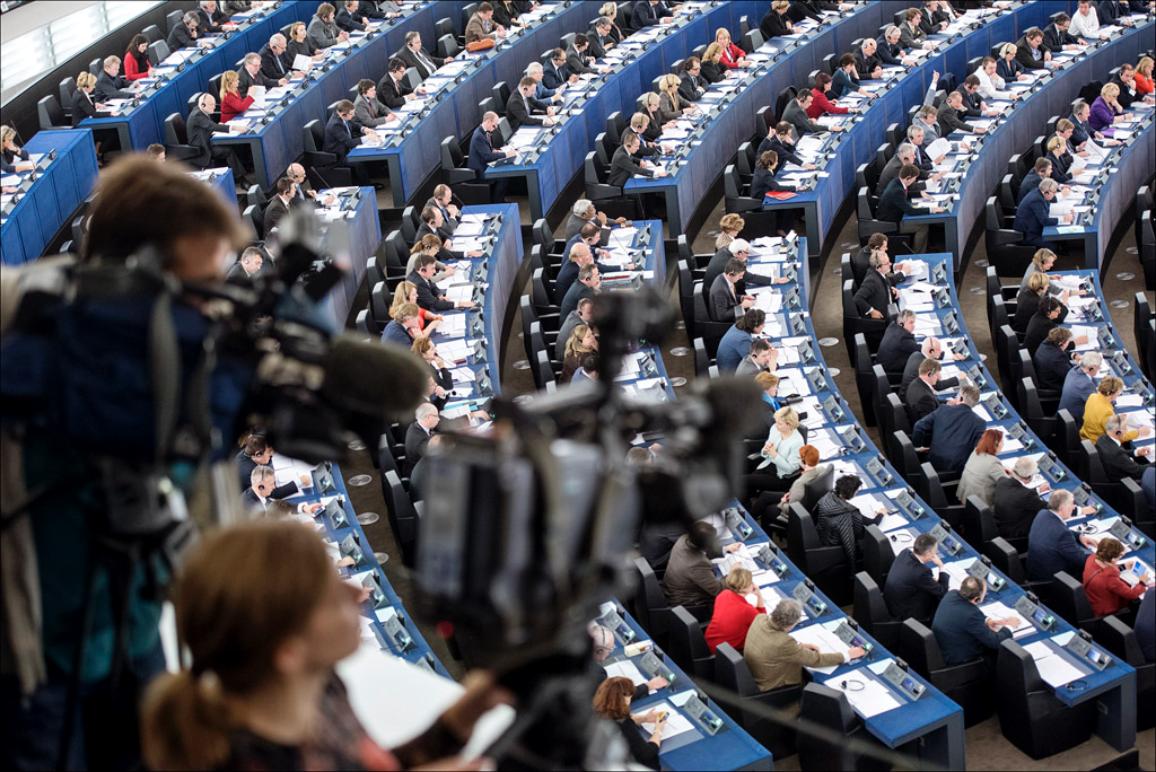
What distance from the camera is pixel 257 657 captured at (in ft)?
6.72

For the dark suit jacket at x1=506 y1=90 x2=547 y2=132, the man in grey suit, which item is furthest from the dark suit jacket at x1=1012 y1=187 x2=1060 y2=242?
the man in grey suit

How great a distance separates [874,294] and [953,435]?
2106 mm

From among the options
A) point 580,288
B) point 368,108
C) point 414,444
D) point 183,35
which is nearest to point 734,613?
point 414,444

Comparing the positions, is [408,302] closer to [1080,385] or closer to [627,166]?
[627,166]

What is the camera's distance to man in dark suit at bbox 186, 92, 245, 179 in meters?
14.5

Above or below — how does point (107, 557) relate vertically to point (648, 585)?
above

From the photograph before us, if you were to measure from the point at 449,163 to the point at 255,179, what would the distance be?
193 centimetres

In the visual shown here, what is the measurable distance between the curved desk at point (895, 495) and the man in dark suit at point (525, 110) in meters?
3.90

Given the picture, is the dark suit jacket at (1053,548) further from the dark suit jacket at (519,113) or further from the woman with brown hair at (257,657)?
the dark suit jacket at (519,113)

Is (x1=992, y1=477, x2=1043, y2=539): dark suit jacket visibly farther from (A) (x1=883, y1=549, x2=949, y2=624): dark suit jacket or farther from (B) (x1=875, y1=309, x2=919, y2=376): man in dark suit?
(B) (x1=875, y1=309, x2=919, y2=376): man in dark suit

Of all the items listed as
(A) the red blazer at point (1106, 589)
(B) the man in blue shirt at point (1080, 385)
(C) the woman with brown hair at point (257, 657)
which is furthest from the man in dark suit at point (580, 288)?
(C) the woman with brown hair at point (257, 657)

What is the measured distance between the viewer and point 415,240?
13156 millimetres

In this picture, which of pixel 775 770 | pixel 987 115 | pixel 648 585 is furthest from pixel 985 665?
pixel 987 115

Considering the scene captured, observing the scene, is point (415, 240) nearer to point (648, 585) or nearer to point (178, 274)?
point (648, 585)
